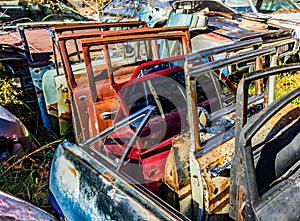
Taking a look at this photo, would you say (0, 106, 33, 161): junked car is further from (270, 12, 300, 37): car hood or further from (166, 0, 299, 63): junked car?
(270, 12, 300, 37): car hood

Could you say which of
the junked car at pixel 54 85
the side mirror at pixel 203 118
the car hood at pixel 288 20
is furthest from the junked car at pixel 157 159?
the car hood at pixel 288 20

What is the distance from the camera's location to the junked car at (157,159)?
1.58 metres

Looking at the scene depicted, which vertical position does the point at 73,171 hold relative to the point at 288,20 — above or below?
below

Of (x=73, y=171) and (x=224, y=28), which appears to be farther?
(x=224, y=28)

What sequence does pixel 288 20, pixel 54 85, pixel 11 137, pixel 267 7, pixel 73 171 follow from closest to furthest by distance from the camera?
pixel 73 171 < pixel 11 137 < pixel 54 85 < pixel 288 20 < pixel 267 7

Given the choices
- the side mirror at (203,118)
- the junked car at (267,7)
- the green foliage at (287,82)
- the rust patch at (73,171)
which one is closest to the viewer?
the rust patch at (73,171)

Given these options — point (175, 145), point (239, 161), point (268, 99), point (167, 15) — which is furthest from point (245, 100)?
point (167, 15)

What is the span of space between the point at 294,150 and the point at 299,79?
4233mm

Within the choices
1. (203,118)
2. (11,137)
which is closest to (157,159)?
(203,118)

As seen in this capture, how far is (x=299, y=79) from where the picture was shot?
5.24 meters

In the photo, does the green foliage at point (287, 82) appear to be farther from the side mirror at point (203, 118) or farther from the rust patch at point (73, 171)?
the rust patch at point (73, 171)

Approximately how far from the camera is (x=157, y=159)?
7.01 feet

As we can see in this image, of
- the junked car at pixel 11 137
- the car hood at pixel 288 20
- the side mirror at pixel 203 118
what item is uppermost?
the side mirror at pixel 203 118

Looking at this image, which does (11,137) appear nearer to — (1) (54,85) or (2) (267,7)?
(1) (54,85)
